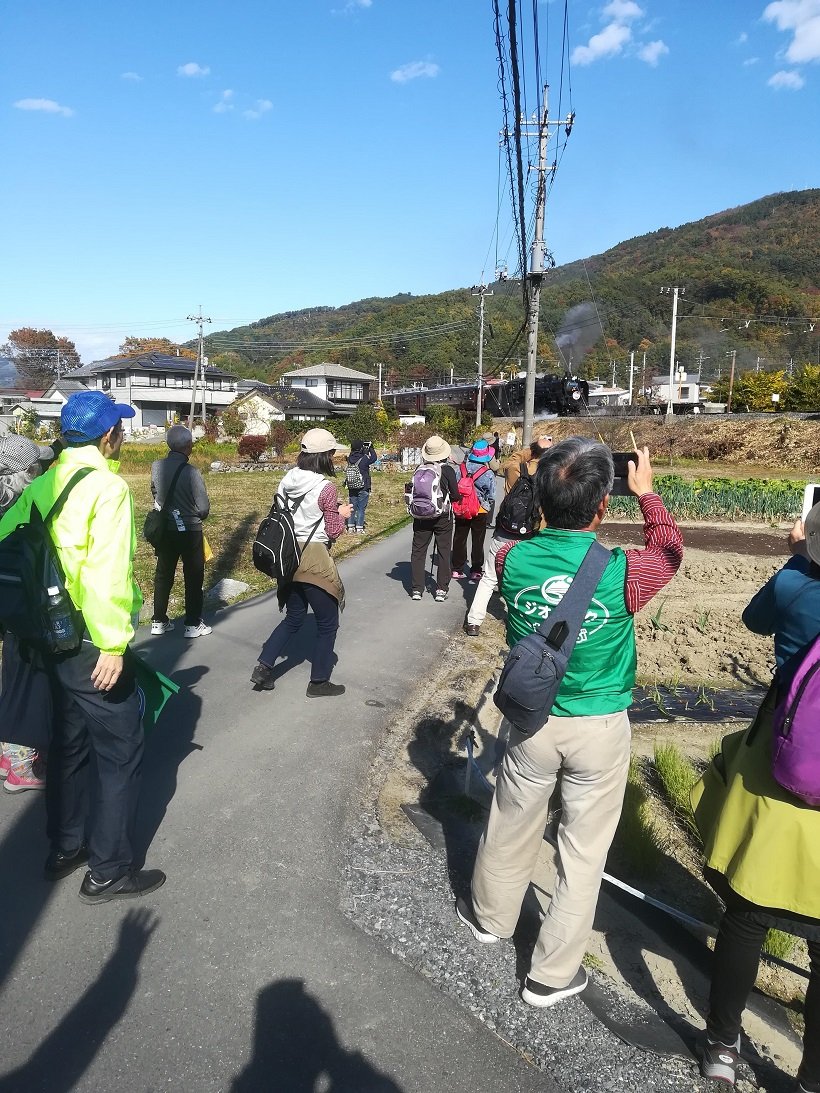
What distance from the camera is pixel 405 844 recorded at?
3.35 metres

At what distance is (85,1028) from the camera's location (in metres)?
2.23

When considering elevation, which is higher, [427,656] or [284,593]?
[284,593]

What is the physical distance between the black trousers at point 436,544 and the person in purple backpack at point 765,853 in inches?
220

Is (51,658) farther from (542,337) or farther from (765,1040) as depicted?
(542,337)

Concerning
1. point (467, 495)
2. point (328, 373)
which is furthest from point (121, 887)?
point (328, 373)

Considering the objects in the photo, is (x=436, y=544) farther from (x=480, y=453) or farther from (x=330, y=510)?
(x=330, y=510)

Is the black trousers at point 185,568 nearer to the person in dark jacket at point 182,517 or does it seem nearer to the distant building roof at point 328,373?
the person in dark jacket at point 182,517

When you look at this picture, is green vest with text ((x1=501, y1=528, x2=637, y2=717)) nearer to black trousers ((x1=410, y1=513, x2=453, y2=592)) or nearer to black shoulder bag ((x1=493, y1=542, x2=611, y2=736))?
black shoulder bag ((x1=493, y1=542, x2=611, y2=736))

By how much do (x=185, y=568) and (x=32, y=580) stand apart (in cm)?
369

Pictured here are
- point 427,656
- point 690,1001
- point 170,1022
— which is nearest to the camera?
point 170,1022

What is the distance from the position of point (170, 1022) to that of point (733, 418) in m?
35.7

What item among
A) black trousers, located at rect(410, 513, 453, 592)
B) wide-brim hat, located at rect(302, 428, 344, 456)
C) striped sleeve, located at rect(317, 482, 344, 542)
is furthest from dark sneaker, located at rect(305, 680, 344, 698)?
black trousers, located at rect(410, 513, 453, 592)

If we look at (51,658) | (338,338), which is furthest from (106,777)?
(338,338)

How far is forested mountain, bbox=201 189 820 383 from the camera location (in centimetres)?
8081
